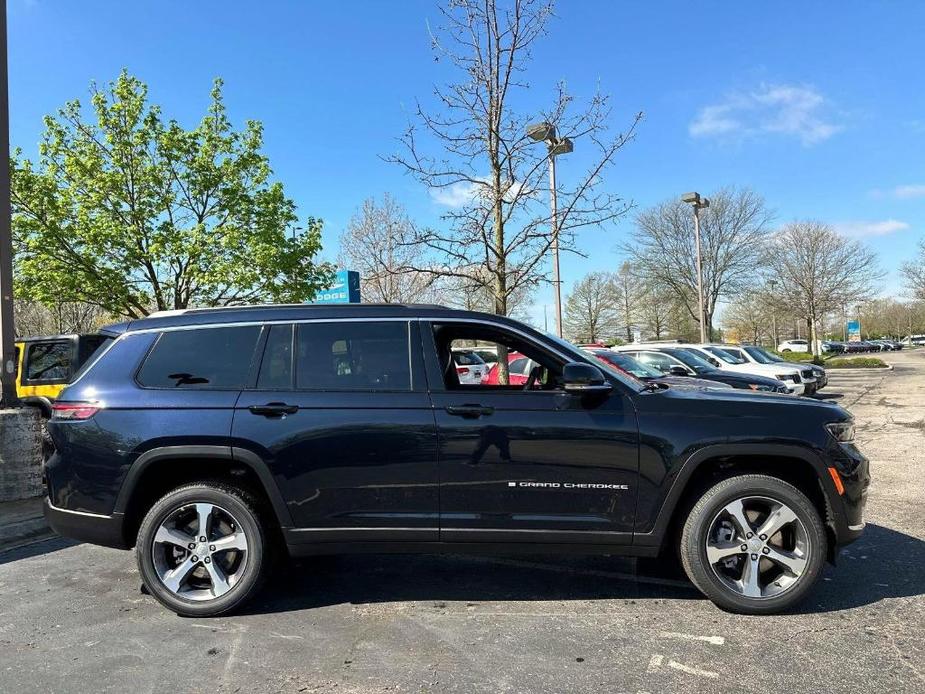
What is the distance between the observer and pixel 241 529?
384 cm

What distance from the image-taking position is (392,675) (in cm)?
308

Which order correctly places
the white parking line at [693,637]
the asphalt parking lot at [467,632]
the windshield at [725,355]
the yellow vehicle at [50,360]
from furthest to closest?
the windshield at [725,355], the yellow vehicle at [50,360], the white parking line at [693,637], the asphalt parking lot at [467,632]

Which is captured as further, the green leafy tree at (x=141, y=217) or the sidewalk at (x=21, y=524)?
the green leafy tree at (x=141, y=217)

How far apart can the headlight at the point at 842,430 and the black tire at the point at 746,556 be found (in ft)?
1.31

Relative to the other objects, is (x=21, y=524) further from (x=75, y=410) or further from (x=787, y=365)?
(x=787, y=365)

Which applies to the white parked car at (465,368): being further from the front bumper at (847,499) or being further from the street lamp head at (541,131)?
the street lamp head at (541,131)

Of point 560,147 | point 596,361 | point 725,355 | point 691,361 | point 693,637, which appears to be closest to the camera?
point 693,637

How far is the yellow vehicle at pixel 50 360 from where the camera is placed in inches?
380

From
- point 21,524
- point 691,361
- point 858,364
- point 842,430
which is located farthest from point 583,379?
point 858,364

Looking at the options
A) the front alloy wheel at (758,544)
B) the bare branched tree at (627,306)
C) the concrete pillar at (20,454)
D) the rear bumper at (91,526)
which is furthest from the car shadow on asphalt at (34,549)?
the bare branched tree at (627,306)

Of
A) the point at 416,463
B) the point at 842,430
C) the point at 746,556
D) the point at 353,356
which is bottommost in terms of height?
the point at 746,556

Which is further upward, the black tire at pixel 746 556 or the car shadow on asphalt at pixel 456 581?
the black tire at pixel 746 556

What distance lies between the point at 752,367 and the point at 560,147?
1111 centimetres

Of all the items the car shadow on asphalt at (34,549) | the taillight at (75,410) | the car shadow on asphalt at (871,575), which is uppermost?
the taillight at (75,410)
